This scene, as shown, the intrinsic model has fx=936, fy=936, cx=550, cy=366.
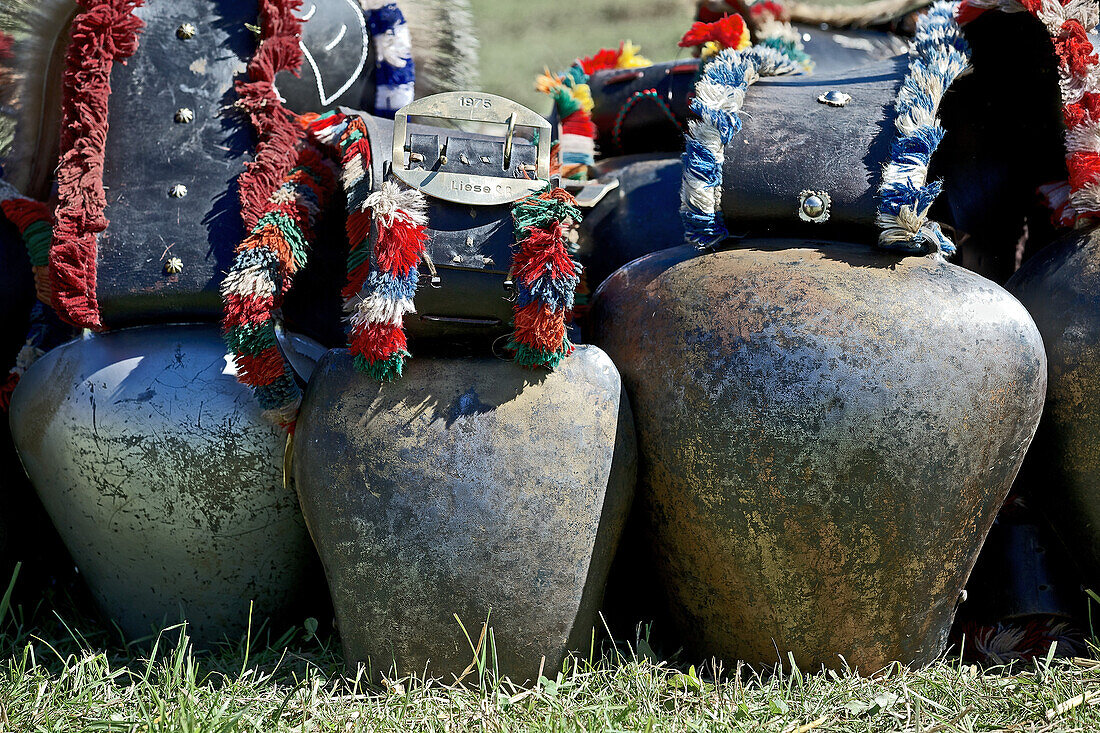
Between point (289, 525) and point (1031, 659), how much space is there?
1324mm

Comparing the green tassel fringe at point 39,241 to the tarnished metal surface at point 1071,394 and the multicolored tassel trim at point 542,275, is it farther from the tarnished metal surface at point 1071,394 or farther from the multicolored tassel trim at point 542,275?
the tarnished metal surface at point 1071,394

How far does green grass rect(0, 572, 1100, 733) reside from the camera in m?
1.39

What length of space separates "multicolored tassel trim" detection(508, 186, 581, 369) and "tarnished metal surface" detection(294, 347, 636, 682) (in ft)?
0.19

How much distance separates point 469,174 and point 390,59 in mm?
615

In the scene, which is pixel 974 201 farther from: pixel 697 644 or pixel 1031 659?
pixel 697 644

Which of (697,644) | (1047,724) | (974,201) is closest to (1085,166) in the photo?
(974,201)

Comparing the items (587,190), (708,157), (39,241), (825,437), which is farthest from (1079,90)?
(39,241)

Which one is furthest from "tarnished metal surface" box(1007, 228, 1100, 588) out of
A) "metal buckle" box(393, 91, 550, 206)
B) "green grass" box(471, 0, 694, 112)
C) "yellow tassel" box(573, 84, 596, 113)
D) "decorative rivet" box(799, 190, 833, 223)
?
"green grass" box(471, 0, 694, 112)

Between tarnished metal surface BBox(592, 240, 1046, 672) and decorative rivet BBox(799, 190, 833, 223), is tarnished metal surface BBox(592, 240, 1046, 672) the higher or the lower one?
the lower one

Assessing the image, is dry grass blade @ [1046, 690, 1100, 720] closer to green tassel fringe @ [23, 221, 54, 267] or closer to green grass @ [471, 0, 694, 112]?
green tassel fringe @ [23, 221, 54, 267]

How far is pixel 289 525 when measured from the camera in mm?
1630

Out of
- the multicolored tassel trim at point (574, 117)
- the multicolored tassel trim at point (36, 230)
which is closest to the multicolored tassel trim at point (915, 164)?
the multicolored tassel trim at point (574, 117)

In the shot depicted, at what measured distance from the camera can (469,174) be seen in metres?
1.48

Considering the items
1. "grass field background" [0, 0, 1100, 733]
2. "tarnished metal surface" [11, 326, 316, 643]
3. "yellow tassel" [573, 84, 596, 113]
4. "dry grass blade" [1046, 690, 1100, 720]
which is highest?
"yellow tassel" [573, 84, 596, 113]
